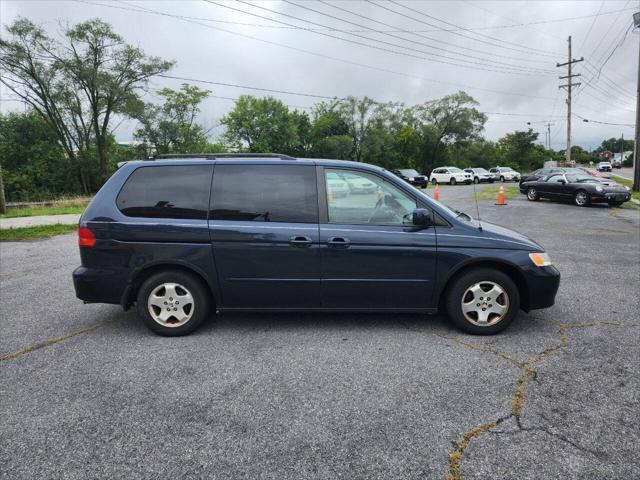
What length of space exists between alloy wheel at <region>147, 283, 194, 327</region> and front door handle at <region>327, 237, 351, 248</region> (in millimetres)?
1481

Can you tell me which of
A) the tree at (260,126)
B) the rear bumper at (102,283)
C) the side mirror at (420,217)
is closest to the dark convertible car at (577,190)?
the side mirror at (420,217)

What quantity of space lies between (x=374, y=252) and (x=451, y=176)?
1460 inches

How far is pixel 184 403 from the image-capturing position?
2830 mm

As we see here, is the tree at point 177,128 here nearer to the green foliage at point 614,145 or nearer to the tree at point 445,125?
the tree at point 445,125

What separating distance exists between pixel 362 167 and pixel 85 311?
12.0ft

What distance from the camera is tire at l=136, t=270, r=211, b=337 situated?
397cm

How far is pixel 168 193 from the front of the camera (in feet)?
13.2

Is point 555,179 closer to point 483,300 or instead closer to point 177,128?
point 483,300

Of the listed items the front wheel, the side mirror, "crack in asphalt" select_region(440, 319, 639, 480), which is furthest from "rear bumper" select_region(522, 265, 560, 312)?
the front wheel

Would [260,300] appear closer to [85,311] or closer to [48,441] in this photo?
[48,441]

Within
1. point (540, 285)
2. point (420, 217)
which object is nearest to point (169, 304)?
point (420, 217)

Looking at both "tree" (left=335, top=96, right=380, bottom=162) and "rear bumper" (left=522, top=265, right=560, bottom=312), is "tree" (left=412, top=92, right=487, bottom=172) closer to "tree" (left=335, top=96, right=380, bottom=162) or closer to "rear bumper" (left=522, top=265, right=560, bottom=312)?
"tree" (left=335, top=96, right=380, bottom=162)

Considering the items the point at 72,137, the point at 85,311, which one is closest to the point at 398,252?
the point at 85,311

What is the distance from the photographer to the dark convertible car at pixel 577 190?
1582cm
